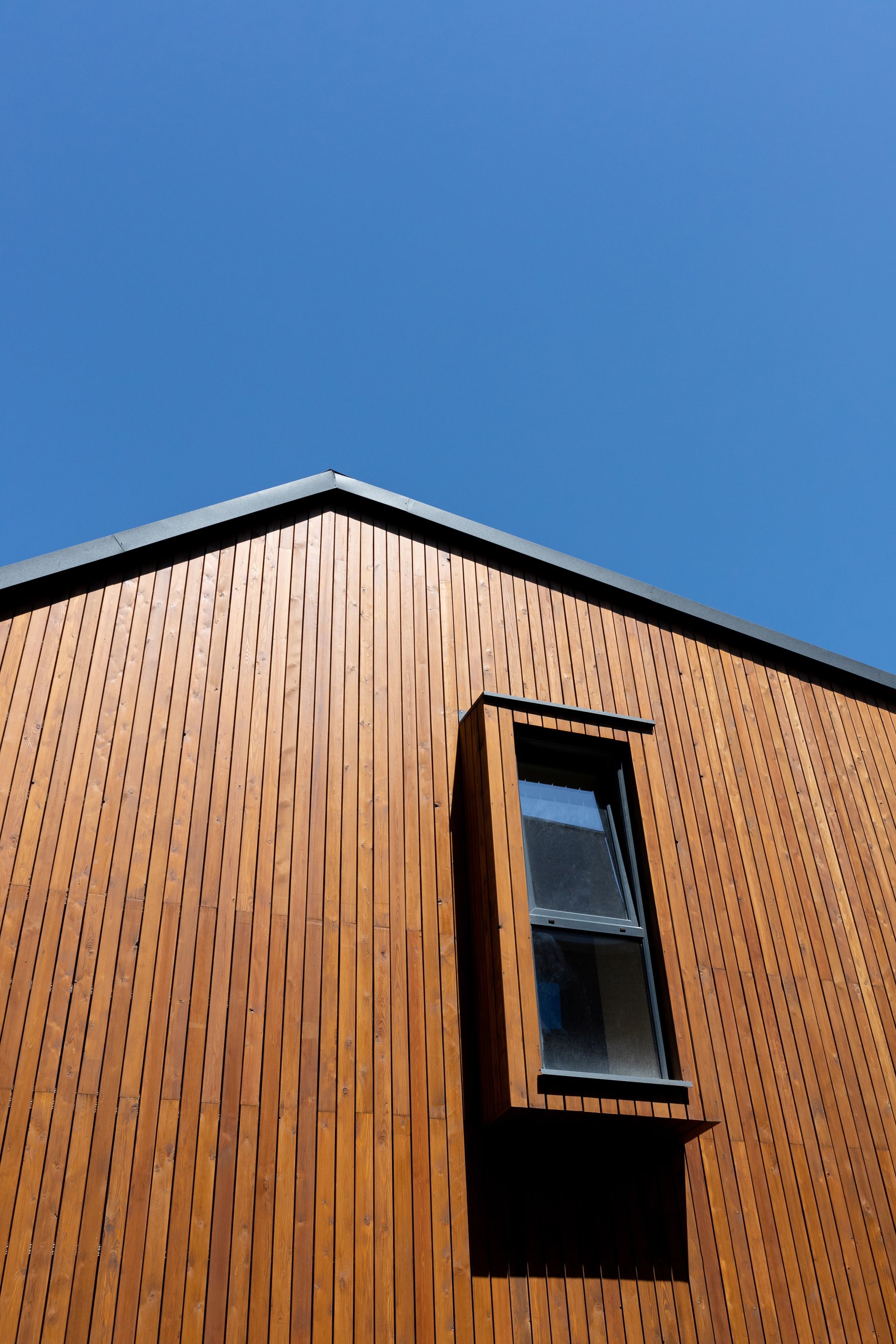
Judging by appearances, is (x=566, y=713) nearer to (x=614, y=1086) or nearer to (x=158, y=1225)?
(x=614, y=1086)

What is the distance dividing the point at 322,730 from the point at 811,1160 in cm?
361

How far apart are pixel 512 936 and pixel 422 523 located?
10.5 feet

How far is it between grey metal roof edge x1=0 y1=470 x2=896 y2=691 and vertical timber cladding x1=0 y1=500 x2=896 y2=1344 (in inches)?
8.7

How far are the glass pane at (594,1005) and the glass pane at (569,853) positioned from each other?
192 mm

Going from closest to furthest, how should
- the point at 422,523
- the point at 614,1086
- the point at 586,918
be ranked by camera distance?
1. the point at 614,1086
2. the point at 586,918
3. the point at 422,523

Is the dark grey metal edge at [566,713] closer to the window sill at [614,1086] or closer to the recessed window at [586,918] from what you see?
the recessed window at [586,918]

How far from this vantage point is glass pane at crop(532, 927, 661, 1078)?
5297mm

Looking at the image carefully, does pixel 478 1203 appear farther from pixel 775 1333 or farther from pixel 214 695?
pixel 214 695

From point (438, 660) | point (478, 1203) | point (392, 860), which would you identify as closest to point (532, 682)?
point (438, 660)

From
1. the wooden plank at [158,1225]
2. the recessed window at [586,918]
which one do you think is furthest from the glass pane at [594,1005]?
the wooden plank at [158,1225]

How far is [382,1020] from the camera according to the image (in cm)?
537

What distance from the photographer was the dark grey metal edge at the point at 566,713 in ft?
20.7

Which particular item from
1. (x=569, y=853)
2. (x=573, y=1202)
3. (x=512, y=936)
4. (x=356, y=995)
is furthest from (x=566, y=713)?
(x=573, y=1202)

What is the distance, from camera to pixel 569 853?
604cm
